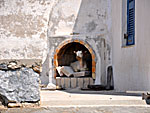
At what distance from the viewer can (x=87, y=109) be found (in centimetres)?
391

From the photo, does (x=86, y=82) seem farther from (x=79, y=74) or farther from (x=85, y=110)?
(x=85, y=110)

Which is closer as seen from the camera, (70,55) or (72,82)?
(72,82)

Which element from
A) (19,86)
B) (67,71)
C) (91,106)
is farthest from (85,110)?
(67,71)

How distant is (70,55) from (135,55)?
12.6ft

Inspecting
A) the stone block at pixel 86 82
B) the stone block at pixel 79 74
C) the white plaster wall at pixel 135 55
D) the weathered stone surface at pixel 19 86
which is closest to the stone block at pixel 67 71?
the stone block at pixel 79 74

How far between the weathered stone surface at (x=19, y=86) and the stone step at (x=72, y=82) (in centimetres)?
473

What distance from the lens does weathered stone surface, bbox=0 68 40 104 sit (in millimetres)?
3955

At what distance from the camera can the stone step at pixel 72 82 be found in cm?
866

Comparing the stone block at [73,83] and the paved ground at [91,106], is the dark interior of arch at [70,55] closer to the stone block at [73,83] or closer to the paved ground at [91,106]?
the stone block at [73,83]

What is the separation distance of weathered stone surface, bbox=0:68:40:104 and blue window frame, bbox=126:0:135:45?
3234 mm

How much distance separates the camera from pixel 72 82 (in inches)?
344

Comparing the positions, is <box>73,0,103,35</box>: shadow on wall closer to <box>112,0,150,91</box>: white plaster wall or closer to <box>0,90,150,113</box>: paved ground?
<box>112,0,150,91</box>: white plaster wall

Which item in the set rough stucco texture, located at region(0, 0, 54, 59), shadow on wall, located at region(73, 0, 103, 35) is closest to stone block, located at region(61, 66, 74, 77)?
rough stucco texture, located at region(0, 0, 54, 59)


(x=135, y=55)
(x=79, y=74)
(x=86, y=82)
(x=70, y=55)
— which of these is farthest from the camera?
(x=70, y=55)
